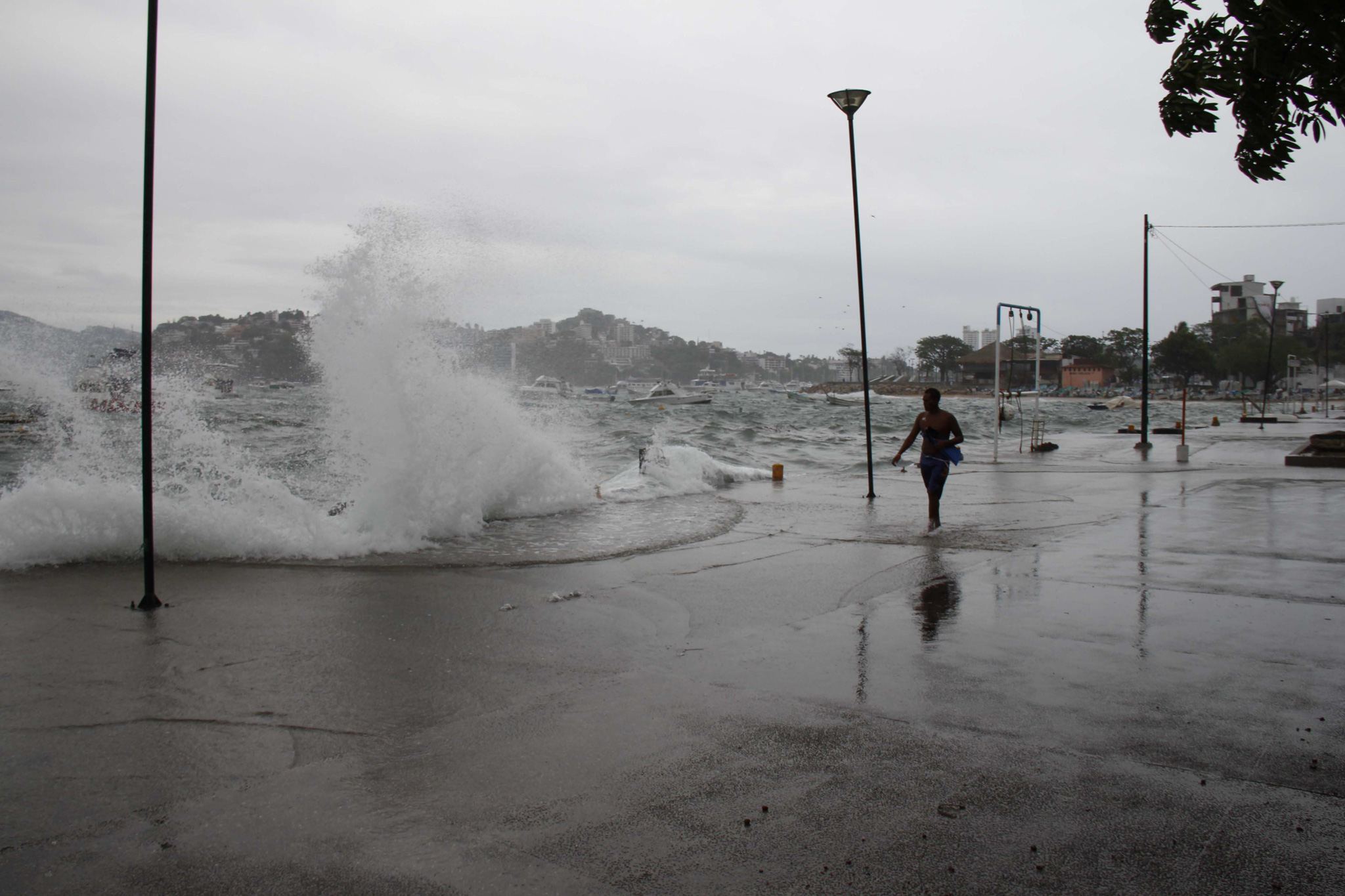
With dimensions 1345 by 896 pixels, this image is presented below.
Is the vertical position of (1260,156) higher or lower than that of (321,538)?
higher

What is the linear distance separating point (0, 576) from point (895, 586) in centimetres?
760

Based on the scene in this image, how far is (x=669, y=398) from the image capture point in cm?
8975

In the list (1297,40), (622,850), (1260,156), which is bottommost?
(622,850)

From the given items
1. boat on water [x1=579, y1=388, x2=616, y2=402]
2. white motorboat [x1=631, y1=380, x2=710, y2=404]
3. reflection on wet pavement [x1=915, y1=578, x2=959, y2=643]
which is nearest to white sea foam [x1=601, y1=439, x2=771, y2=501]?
reflection on wet pavement [x1=915, y1=578, x2=959, y2=643]

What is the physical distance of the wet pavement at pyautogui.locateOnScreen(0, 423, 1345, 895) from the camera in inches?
114

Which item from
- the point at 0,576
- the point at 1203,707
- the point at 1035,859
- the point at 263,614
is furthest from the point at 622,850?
the point at 0,576

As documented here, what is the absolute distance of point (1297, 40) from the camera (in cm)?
333

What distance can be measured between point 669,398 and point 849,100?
77.4m

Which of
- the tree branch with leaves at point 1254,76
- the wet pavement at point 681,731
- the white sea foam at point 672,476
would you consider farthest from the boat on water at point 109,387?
the tree branch with leaves at point 1254,76

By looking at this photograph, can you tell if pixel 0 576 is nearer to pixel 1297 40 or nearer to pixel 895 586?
pixel 895 586

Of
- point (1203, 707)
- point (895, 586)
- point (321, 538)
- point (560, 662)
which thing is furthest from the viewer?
point (321, 538)

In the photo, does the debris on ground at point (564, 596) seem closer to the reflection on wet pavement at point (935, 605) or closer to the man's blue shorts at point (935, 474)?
the reflection on wet pavement at point (935, 605)

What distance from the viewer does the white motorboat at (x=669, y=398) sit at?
288ft

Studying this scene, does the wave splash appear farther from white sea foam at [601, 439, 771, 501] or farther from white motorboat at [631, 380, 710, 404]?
white motorboat at [631, 380, 710, 404]
